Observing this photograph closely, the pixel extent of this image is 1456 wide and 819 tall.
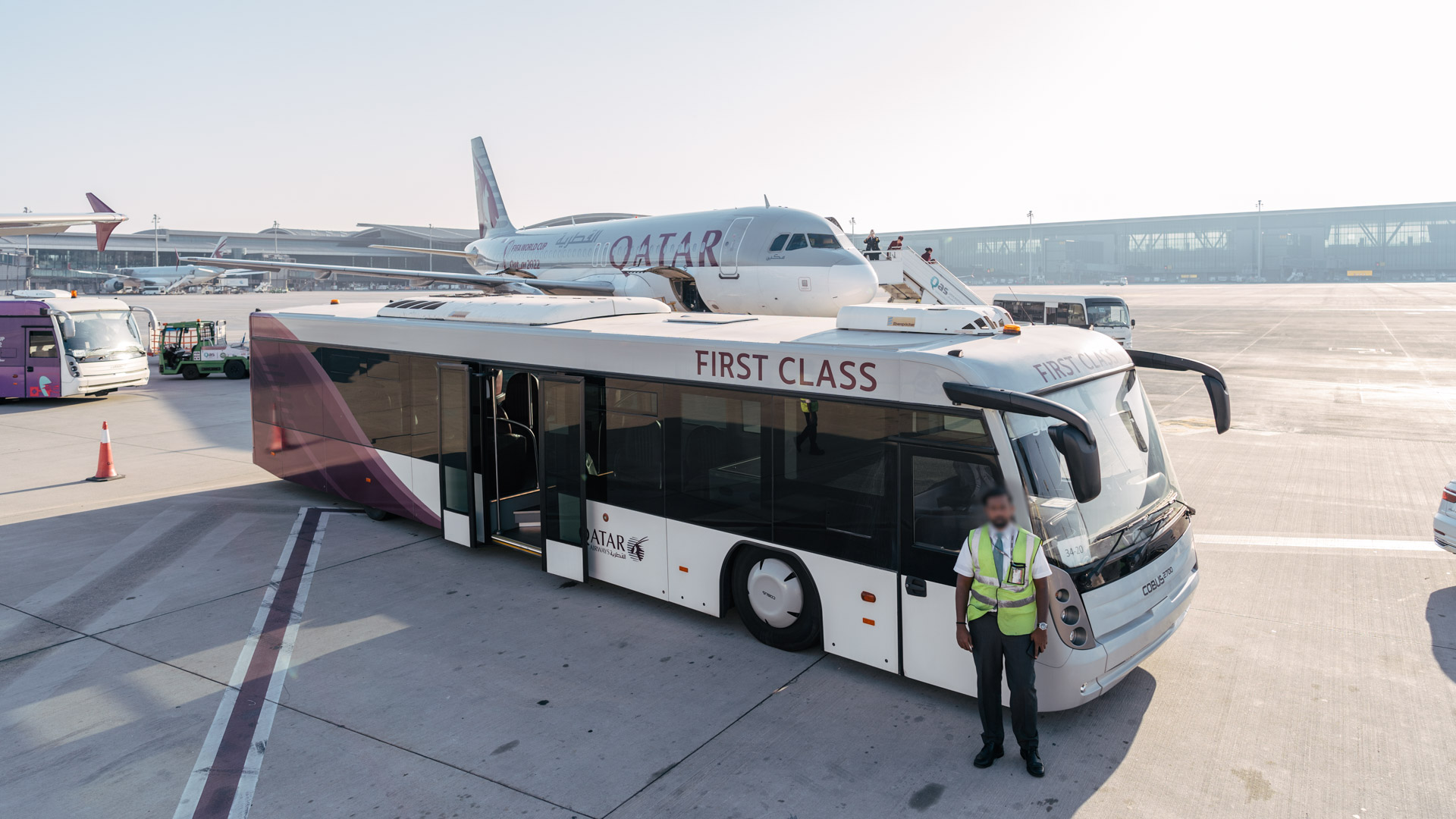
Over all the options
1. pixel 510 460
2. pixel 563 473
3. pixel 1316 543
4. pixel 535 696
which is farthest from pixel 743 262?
pixel 535 696

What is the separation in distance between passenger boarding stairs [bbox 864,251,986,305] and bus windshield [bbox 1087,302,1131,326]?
360cm

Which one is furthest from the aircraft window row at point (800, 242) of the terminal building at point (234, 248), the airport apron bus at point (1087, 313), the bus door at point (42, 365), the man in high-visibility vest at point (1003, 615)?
the terminal building at point (234, 248)

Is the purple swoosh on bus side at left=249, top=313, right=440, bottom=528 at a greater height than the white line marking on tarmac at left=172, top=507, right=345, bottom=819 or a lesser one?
greater

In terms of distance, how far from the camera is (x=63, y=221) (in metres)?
24.5

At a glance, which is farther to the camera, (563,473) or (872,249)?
(872,249)

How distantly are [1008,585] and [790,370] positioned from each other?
7.92 ft

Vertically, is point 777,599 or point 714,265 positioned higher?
point 714,265

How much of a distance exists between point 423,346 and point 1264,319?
51129 millimetres

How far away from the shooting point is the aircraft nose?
21078 millimetres

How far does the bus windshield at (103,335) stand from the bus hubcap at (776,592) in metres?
21.3

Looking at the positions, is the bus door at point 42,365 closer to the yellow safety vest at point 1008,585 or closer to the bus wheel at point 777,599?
the bus wheel at point 777,599

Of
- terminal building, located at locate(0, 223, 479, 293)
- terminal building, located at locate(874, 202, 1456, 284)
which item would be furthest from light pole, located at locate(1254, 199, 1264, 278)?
terminal building, located at locate(0, 223, 479, 293)

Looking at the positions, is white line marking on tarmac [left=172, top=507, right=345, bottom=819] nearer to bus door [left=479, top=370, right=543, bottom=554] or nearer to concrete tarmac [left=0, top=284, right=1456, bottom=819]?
concrete tarmac [left=0, top=284, right=1456, bottom=819]

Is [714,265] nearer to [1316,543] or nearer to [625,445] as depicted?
[625,445]
